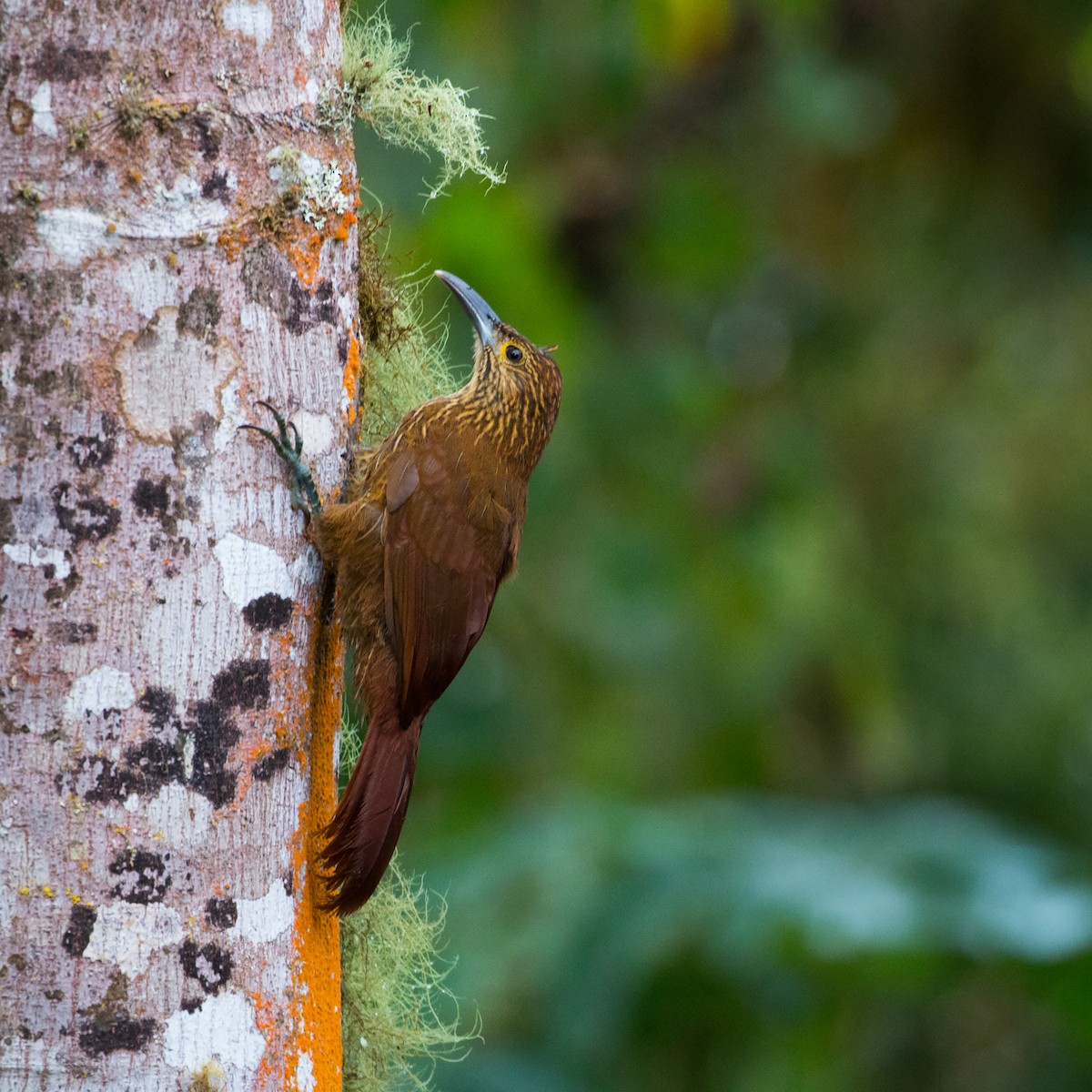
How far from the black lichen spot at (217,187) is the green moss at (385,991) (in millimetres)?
1073

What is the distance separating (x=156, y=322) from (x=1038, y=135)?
16.7 feet

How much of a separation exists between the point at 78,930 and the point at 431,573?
1.03 meters

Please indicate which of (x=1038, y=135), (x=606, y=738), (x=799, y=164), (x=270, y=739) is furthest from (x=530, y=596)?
(x=270, y=739)

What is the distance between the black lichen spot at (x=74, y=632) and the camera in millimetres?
1661

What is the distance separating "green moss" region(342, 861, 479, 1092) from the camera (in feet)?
7.37

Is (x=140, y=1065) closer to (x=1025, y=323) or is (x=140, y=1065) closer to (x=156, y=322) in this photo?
(x=156, y=322)

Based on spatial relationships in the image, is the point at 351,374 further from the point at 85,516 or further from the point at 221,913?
the point at 221,913

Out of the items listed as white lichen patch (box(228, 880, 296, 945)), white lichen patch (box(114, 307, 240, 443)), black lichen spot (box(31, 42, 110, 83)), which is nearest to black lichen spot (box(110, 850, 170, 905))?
white lichen patch (box(228, 880, 296, 945))

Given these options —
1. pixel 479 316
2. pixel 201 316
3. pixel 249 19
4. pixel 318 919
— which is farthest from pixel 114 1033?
pixel 479 316

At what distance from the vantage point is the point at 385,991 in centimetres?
229

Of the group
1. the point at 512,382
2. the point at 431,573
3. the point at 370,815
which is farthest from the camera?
the point at 512,382

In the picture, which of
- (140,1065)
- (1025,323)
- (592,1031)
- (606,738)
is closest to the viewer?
(140,1065)

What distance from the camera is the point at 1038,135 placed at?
604 centimetres

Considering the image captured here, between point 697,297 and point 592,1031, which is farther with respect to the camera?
point 697,297
